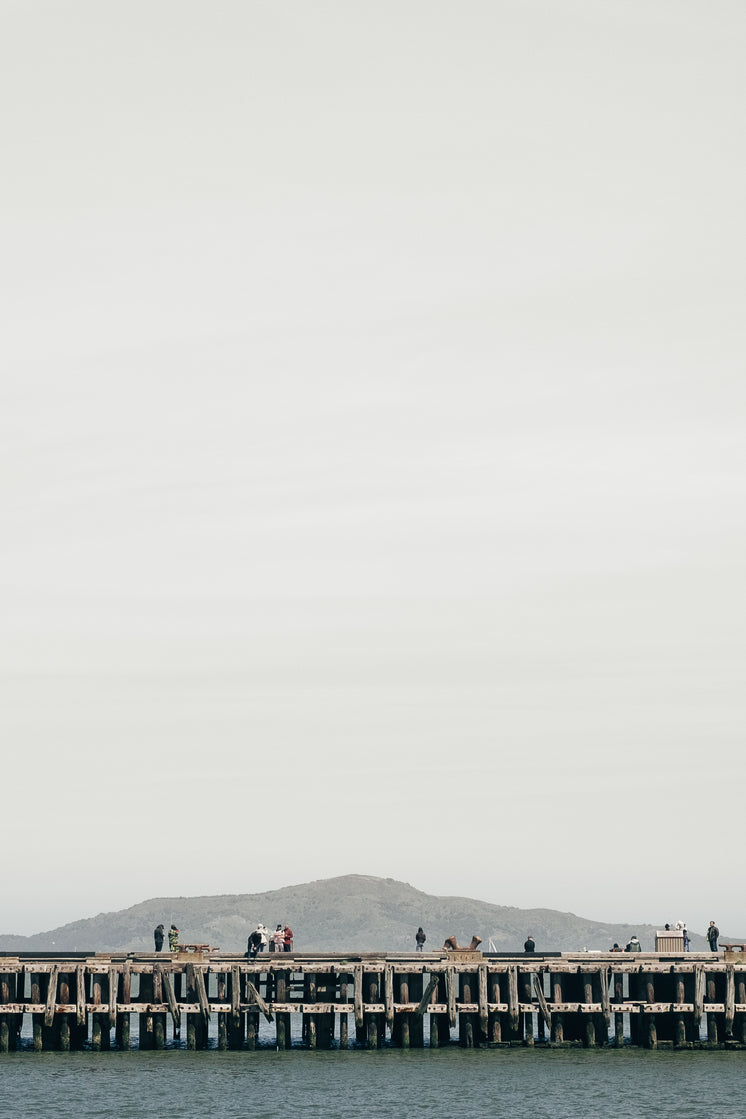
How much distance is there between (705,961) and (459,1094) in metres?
13.9

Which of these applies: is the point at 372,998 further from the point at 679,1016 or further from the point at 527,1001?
the point at 679,1016

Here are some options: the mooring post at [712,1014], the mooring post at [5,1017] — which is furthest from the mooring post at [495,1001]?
the mooring post at [5,1017]

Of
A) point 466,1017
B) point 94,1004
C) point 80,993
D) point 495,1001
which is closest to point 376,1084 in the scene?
point 495,1001

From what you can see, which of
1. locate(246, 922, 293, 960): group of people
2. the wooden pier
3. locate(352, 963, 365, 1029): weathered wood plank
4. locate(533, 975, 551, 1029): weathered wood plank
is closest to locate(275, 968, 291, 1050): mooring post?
the wooden pier

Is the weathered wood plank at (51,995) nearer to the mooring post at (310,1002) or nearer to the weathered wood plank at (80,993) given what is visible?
the weathered wood plank at (80,993)

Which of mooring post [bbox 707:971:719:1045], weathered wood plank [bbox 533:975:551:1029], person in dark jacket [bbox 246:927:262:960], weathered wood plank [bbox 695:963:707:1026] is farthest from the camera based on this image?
person in dark jacket [bbox 246:927:262:960]

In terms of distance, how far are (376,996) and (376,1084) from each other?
6.79m

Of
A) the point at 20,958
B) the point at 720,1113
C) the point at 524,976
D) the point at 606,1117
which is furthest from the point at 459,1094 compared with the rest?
the point at 20,958

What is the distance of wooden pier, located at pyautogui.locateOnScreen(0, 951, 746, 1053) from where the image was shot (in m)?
62.7

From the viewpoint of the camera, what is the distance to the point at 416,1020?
217 feet

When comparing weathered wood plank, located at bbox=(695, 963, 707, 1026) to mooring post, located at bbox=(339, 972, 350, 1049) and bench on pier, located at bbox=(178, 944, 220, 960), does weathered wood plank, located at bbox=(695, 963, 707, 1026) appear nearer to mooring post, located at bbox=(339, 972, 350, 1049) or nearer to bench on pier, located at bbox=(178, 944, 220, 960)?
mooring post, located at bbox=(339, 972, 350, 1049)

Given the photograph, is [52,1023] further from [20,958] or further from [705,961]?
[705,961]

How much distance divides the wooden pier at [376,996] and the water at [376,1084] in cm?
104

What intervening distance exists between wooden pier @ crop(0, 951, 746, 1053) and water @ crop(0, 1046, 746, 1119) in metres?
1.04
